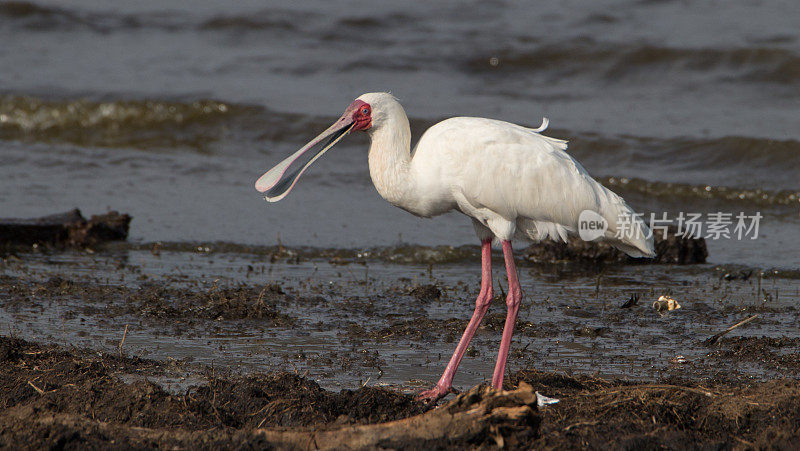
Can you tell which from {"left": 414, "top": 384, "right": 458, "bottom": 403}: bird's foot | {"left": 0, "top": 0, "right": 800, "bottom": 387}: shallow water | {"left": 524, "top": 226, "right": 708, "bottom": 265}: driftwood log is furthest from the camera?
{"left": 524, "top": 226, "right": 708, "bottom": 265}: driftwood log

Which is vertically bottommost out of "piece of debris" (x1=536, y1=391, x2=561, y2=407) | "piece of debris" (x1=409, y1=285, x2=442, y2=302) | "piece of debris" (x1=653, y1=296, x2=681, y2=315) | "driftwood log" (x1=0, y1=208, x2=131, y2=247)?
"piece of debris" (x1=536, y1=391, x2=561, y2=407)

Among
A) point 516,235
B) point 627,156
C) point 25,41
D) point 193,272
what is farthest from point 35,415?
point 25,41

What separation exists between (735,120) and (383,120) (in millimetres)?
12131

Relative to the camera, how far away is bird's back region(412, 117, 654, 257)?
6.61 m

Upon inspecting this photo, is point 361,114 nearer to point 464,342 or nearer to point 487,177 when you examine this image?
point 487,177

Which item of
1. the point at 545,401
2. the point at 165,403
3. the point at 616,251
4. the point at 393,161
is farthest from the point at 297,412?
the point at 616,251

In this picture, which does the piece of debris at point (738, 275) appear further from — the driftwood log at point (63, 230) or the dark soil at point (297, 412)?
the driftwood log at point (63, 230)

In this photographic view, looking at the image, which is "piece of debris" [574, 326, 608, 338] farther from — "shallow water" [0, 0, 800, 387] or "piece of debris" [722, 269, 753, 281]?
"piece of debris" [722, 269, 753, 281]

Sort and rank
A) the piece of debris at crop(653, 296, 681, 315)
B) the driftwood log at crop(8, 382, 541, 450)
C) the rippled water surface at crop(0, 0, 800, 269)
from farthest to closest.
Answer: the rippled water surface at crop(0, 0, 800, 269) → the piece of debris at crop(653, 296, 681, 315) → the driftwood log at crop(8, 382, 541, 450)

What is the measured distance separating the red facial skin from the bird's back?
1.34ft

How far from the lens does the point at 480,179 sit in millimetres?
6648

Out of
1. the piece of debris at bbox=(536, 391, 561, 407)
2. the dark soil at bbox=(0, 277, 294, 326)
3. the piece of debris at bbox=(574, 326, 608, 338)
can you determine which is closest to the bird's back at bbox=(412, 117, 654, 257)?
the piece of debris at bbox=(574, 326, 608, 338)

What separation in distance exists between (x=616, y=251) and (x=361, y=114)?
4.68m

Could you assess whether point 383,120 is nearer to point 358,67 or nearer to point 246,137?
point 246,137
